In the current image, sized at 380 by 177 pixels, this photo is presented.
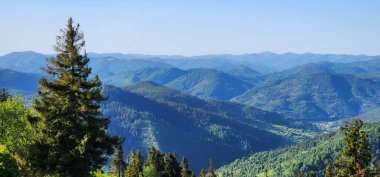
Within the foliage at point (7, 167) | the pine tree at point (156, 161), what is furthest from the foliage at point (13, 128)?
the pine tree at point (156, 161)

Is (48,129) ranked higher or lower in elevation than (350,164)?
higher

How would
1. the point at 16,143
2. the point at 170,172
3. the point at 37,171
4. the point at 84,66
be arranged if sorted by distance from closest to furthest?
1. the point at 37,171
2. the point at 84,66
3. the point at 16,143
4. the point at 170,172

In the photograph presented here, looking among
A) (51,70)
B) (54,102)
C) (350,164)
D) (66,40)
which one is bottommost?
(350,164)

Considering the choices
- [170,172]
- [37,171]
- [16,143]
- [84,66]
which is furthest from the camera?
[170,172]

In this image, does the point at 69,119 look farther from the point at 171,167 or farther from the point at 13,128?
the point at 171,167

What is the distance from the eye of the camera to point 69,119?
41.9 metres

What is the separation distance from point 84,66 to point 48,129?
697 centimetres

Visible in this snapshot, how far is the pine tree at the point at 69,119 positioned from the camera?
134ft

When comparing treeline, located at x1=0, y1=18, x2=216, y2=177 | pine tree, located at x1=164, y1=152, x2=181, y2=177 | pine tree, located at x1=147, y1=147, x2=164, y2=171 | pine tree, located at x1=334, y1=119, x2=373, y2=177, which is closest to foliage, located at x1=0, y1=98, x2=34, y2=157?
treeline, located at x1=0, y1=18, x2=216, y2=177

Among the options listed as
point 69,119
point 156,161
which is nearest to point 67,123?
point 69,119

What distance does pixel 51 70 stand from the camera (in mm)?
42750

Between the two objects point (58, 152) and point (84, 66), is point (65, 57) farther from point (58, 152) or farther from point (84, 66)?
point (58, 152)

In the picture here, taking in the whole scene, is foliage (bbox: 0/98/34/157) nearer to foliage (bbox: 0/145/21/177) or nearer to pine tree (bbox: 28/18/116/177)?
pine tree (bbox: 28/18/116/177)

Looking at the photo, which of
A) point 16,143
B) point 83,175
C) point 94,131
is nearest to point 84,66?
point 94,131
